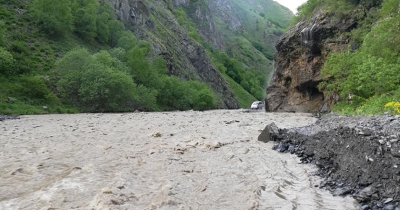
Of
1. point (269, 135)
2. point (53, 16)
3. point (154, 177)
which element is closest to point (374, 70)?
point (269, 135)

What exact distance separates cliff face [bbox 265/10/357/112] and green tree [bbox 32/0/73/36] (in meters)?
49.9

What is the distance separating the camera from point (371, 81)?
30.1 metres

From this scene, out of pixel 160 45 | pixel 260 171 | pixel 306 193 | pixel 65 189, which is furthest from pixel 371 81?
pixel 160 45

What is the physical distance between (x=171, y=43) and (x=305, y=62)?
7487cm

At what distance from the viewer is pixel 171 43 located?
127 metres

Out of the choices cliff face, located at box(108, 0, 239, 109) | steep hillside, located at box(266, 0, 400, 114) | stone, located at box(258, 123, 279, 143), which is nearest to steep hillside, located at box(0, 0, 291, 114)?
cliff face, located at box(108, 0, 239, 109)

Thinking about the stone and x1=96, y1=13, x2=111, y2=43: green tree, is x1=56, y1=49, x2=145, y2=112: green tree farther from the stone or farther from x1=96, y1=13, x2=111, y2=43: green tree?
the stone

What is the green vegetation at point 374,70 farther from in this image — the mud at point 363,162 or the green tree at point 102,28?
the green tree at point 102,28

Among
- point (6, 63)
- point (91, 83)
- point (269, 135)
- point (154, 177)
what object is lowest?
point (154, 177)

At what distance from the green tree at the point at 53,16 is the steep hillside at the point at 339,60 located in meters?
50.1

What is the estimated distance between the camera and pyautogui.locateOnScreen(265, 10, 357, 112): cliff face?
5391cm

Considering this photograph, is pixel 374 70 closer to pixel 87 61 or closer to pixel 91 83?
pixel 91 83

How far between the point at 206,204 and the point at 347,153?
6.66 metres

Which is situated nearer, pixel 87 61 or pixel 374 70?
pixel 374 70
